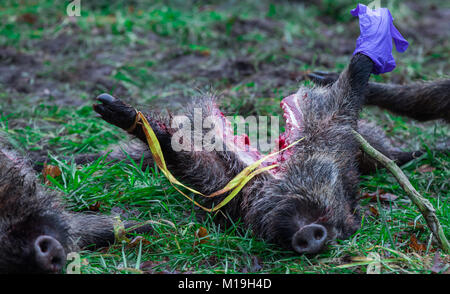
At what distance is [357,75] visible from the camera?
3979 mm

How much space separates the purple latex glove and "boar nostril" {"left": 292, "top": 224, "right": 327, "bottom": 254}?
5.17 ft

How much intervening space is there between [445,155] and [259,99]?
2.03 metres

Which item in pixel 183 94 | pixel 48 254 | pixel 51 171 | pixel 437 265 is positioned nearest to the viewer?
pixel 48 254

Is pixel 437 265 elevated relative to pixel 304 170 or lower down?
lower down

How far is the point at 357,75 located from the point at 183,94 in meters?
2.67

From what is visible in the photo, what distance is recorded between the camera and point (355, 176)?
367 cm

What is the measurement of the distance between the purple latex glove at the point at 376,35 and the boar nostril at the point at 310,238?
5.17ft

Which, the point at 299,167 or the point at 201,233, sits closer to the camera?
the point at 201,233

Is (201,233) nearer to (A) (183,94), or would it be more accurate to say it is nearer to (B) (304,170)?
(B) (304,170)

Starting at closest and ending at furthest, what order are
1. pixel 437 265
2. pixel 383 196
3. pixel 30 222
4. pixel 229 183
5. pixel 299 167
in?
pixel 30 222
pixel 437 265
pixel 229 183
pixel 299 167
pixel 383 196

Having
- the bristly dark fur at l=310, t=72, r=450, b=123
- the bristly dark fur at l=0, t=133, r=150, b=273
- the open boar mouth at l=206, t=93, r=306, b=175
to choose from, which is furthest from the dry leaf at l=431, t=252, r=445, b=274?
the bristly dark fur at l=310, t=72, r=450, b=123
